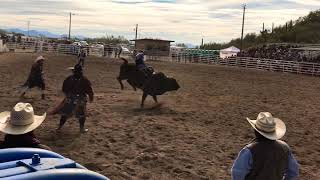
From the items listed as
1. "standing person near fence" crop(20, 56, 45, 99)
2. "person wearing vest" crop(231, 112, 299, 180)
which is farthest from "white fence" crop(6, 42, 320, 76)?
"person wearing vest" crop(231, 112, 299, 180)

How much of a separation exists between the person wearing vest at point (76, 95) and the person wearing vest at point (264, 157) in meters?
5.63

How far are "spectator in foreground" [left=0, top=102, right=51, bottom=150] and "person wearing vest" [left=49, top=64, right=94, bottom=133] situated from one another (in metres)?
5.54

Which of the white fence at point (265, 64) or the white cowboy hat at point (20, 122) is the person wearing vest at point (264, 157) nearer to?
the white cowboy hat at point (20, 122)

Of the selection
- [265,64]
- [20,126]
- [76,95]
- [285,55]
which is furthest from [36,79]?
[285,55]

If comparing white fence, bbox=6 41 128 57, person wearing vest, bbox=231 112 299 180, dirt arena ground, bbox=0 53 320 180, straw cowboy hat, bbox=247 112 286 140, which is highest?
white fence, bbox=6 41 128 57

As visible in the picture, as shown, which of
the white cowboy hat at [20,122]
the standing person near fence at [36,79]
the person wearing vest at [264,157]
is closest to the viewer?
the white cowboy hat at [20,122]

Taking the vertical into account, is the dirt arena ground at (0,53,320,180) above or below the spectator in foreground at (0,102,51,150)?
below

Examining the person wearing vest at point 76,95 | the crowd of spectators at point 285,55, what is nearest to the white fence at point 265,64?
the crowd of spectators at point 285,55

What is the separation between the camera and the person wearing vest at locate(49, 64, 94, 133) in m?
10.1

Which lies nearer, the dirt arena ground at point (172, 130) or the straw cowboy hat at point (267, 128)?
the straw cowboy hat at point (267, 128)

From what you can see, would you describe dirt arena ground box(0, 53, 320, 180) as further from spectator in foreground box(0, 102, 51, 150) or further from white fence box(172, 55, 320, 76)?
white fence box(172, 55, 320, 76)

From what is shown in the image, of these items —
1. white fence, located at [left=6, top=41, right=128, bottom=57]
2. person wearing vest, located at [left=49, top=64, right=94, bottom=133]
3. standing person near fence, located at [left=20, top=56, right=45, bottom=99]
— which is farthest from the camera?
white fence, located at [left=6, top=41, right=128, bottom=57]

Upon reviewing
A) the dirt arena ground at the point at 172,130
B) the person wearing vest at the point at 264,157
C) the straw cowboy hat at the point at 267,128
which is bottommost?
the dirt arena ground at the point at 172,130

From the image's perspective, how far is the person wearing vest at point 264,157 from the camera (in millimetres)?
4801
